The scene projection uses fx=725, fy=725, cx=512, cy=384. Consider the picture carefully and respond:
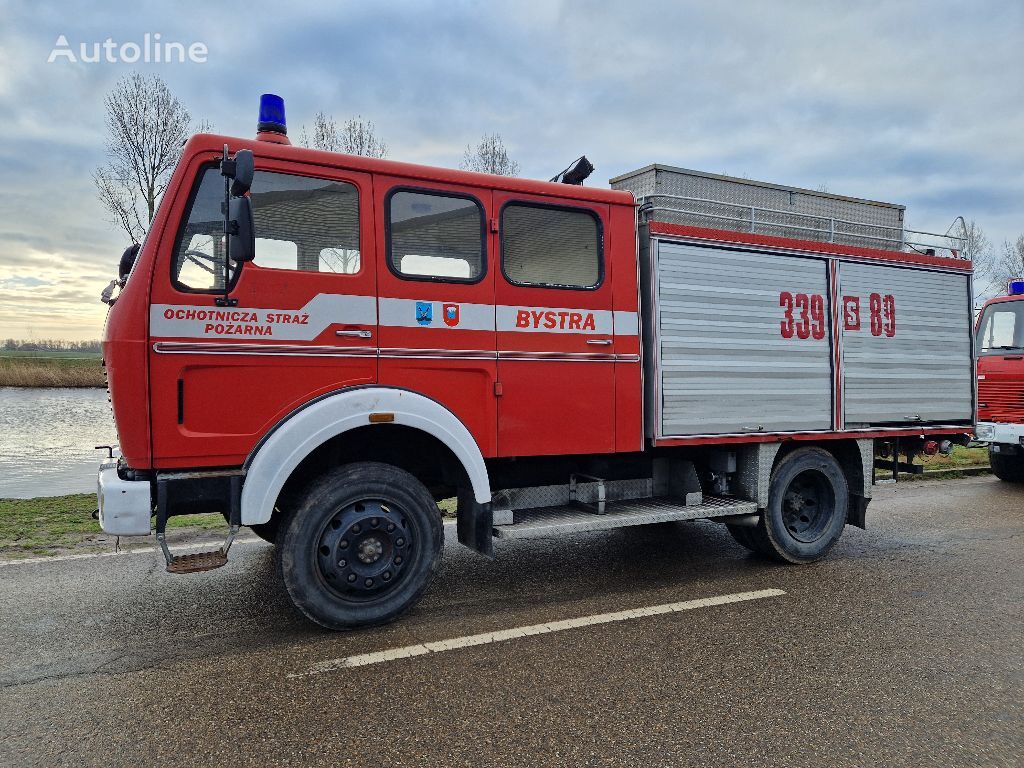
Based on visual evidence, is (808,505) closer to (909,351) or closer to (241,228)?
(909,351)

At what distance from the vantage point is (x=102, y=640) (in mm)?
4203

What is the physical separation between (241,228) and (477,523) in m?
2.34

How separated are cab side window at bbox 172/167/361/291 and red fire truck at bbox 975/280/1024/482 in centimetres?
973

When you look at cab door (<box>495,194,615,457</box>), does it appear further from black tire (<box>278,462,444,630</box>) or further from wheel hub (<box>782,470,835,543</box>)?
wheel hub (<box>782,470,835,543</box>)

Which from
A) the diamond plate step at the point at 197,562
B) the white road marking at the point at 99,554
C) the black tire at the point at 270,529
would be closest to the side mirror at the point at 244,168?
the diamond plate step at the point at 197,562

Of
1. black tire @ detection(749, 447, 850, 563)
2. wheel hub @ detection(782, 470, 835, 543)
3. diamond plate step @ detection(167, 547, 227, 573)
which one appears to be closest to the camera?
diamond plate step @ detection(167, 547, 227, 573)

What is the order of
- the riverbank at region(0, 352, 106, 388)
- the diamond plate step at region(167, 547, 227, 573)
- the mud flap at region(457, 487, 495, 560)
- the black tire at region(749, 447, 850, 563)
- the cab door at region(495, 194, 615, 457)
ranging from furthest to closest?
the riverbank at region(0, 352, 106, 388)
the black tire at region(749, 447, 850, 563)
the cab door at region(495, 194, 615, 457)
the mud flap at region(457, 487, 495, 560)
the diamond plate step at region(167, 547, 227, 573)

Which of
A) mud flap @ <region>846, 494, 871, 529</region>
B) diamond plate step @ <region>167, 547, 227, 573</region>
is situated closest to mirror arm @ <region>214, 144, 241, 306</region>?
diamond plate step @ <region>167, 547, 227, 573</region>

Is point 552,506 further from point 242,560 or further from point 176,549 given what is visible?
point 176,549

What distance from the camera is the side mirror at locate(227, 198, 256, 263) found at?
156 inches

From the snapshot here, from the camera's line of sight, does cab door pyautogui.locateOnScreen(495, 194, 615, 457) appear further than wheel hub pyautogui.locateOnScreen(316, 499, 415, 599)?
Yes

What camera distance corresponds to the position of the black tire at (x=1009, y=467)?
1084 cm

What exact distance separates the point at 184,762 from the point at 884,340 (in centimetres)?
608

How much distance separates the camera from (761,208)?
19.9 ft
